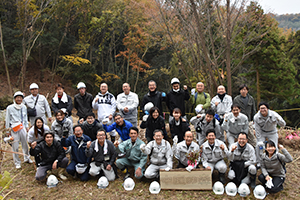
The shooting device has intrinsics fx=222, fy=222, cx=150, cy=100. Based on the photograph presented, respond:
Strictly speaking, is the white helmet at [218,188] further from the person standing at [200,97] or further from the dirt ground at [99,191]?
the person standing at [200,97]

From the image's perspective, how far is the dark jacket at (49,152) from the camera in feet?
13.9

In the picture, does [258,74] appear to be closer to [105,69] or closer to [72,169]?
[105,69]

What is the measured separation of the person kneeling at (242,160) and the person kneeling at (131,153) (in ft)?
5.41

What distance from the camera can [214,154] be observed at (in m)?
4.07

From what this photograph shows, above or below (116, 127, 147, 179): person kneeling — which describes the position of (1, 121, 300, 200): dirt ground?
below

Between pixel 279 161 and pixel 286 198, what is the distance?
0.59 metres

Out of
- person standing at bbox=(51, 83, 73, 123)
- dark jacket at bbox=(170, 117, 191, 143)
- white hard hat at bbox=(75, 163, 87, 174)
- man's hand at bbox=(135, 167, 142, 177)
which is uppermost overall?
person standing at bbox=(51, 83, 73, 123)

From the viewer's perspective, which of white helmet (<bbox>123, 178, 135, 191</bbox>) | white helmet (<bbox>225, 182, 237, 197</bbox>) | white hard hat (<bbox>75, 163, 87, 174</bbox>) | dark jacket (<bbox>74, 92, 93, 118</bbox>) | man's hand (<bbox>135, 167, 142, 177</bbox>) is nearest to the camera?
white helmet (<bbox>225, 182, 237, 197</bbox>)

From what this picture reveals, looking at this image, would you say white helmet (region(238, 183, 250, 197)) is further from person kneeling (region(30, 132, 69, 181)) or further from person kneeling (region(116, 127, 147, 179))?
person kneeling (region(30, 132, 69, 181))

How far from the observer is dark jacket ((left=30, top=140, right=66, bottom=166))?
4.23 m

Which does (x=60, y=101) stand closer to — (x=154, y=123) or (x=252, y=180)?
(x=154, y=123)

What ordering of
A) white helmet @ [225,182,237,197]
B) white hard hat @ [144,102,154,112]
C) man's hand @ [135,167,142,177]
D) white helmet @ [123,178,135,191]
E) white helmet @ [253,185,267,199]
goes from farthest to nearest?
1. white hard hat @ [144,102,154,112]
2. man's hand @ [135,167,142,177]
3. white helmet @ [123,178,135,191]
4. white helmet @ [225,182,237,197]
5. white helmet @ [253,185,267,199]

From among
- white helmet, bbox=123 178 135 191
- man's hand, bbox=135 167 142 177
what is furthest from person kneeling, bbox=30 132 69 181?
man's hand, bbox=135 167 142 177

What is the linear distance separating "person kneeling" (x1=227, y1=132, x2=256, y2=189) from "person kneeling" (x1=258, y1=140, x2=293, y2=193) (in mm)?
176
